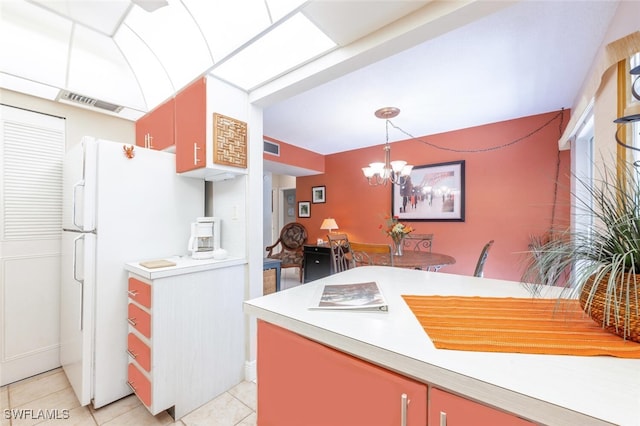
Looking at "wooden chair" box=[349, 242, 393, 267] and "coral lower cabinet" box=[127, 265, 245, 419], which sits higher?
"wooden chair" box=[349, 242, 393, 267]

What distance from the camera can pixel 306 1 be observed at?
3.98 ft

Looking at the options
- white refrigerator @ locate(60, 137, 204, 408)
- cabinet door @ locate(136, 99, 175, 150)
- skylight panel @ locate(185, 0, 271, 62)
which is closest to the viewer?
→ skylight panel @ locate(185, 0, 271, 62)

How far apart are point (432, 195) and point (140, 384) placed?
3.79m

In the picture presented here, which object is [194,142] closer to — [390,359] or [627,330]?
[390,359]

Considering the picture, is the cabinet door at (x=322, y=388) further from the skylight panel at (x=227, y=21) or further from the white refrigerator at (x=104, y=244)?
the skylight panel at (x=227, y=21)

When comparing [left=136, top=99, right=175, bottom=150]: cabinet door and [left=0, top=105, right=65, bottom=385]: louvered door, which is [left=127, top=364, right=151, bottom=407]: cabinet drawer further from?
[left=136, top=99, right=175, bottom=150]: cabinet door

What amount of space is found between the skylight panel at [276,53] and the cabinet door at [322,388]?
1.53 m

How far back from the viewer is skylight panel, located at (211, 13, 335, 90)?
1.46m

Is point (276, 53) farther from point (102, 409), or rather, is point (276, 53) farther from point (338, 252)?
point (102, 409)

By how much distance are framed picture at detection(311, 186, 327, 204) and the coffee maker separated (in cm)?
308

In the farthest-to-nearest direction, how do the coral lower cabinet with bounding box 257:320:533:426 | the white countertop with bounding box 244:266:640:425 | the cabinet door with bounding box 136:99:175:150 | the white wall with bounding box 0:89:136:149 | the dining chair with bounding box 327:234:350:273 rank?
the dining chair with bounding box 327:234:350:273
the cabinet door with bounding box 136:99:175:150
the white wall with bounding box 0:89:136:149
the coral lower cabinet with bounding box 257:320:533:426
the white countertop with bounding box 244:266:640:425

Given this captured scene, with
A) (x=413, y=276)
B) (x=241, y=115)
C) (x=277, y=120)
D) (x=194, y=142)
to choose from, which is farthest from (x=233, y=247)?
(x=277, y=120)

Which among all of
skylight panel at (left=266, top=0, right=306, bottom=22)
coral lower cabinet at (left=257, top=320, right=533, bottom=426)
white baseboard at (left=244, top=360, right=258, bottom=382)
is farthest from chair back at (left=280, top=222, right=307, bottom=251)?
coral lower cabinet at (left=257, top=320, right=533, bottom=426)

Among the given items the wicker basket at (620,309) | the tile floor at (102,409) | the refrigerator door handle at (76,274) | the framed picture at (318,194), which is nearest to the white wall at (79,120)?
the refrigerator door handle at (76,274)
